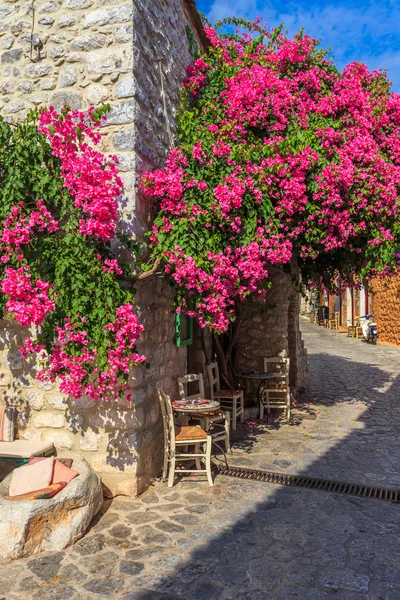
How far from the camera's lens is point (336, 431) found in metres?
6.72

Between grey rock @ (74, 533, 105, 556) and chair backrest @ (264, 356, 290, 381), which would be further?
chair backrest @ (264, 356, 290, 381)

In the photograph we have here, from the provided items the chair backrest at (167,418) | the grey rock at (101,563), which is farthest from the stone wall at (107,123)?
the grey rock at (101,563)

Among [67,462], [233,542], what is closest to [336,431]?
[233,542]

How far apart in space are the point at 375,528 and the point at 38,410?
10.3ft

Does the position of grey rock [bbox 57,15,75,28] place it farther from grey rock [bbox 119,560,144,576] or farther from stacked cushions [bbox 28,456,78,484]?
grey rock [bbox 119,560,144,576]

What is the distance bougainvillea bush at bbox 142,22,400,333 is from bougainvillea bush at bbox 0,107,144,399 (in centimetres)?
72

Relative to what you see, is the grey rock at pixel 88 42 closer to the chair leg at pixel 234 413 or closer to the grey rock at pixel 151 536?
the grey rock at pixel 151 536

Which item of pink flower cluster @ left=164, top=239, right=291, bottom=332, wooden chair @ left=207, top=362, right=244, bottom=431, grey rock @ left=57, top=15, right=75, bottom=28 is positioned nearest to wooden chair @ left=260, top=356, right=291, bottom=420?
wooden chair @ left=207, top=362, right=244, bottom=431

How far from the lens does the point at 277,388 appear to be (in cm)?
791

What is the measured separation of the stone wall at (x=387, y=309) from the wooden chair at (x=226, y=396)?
10.7 meters

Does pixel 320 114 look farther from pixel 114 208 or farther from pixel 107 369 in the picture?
pixel 107 369

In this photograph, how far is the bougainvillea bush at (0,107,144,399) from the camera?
3.85 metres

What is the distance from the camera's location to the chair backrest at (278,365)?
25.9 feet

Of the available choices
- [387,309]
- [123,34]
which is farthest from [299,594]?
[387,309]
